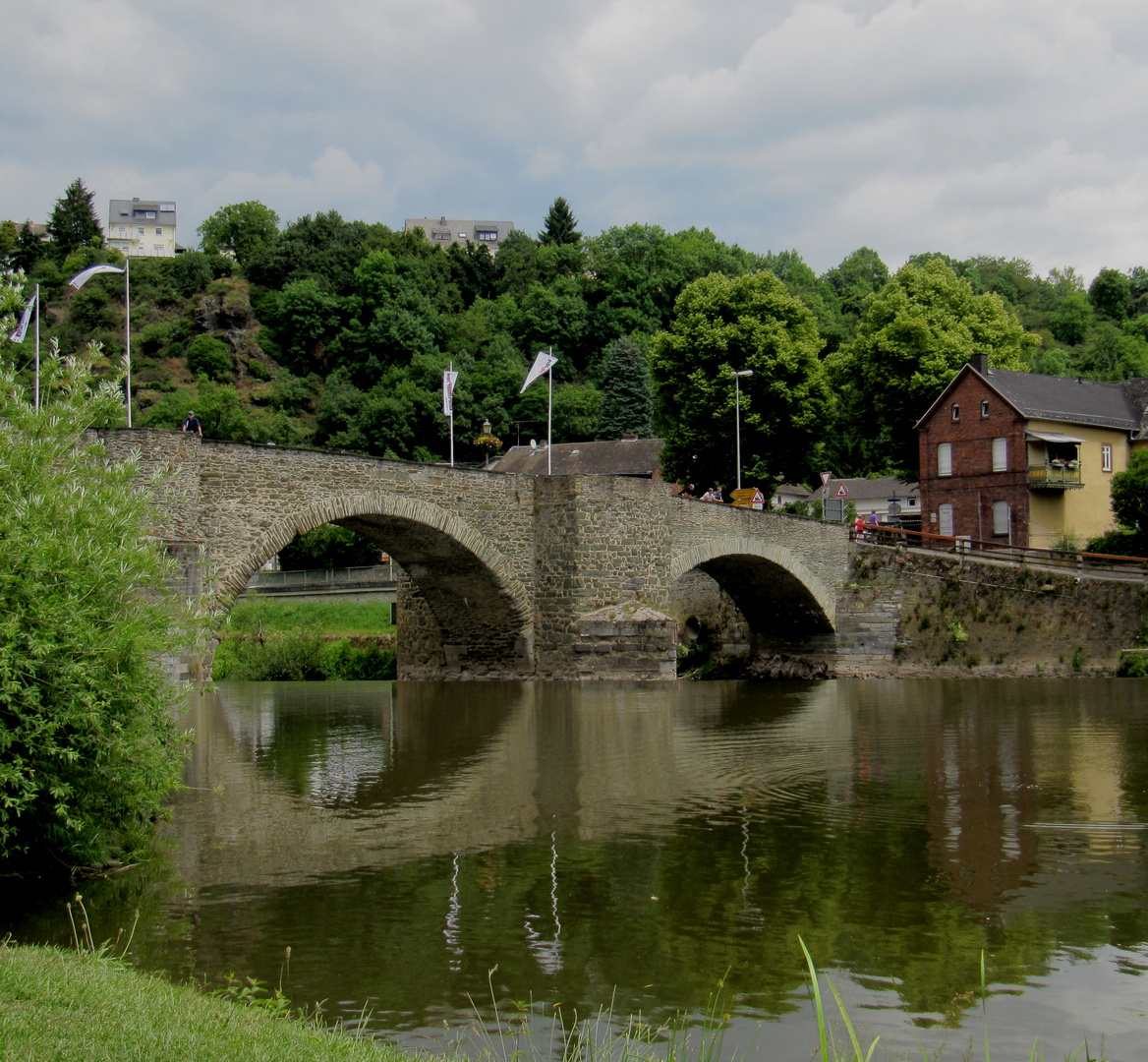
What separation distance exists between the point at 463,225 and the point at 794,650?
378ft

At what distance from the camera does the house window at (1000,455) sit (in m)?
40.2

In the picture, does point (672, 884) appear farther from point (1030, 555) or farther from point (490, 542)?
point (1030, 555)

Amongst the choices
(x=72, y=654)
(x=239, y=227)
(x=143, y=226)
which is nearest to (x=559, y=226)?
(x=239, y=227)

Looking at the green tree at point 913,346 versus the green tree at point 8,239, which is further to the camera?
the green tree at point 8,239

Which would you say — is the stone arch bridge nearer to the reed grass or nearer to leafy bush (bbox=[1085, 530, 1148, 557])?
the reed grass

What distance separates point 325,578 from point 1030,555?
24471 millimetres

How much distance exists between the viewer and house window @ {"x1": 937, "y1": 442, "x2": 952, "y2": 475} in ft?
136

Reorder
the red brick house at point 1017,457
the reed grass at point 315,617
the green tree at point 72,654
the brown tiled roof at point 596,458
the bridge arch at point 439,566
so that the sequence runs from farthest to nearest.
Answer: the brown tiled roof at point 596,458, the red brick house at point 1017,457, the reed grass at point 315,617, the bridge arch at point 439,566, the green tree at point 72,654

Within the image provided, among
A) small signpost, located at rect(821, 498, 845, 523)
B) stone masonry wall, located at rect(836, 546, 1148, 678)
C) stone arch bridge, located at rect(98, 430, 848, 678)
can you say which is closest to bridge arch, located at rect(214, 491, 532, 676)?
stone arch bridge, located at rect(98, 430, 848, 678)

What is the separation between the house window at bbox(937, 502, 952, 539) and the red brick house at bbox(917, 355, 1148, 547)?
34 millimetres

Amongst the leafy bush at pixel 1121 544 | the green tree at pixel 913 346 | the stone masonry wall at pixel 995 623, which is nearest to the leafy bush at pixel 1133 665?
the stone masonry wall at pixel 995 623

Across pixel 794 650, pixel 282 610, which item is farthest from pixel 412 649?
pixel 282 610

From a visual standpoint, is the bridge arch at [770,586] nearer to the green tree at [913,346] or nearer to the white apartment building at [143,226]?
the green tree at [913,346]

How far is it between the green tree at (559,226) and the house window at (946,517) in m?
56.4
